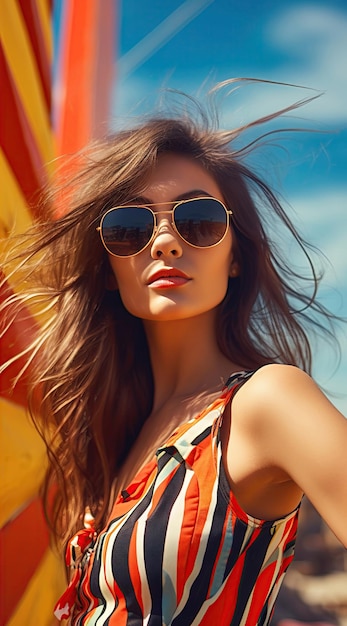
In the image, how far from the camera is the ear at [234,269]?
1539mm

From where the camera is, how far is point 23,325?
5.60 feet

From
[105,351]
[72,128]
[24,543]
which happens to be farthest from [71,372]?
[72,128]

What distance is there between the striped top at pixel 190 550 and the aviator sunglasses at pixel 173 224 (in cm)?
28

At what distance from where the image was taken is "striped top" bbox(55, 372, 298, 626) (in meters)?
1.14

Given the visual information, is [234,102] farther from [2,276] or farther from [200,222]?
[2,276]

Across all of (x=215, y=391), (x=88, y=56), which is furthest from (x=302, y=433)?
(x=88, y=56)

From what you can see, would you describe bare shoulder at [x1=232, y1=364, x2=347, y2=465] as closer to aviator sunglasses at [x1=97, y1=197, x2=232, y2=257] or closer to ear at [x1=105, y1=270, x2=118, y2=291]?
aviator sunglasses at [x1=97, y1=197, x2=232, y2=257]

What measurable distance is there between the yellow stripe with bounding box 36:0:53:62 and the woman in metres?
0.40

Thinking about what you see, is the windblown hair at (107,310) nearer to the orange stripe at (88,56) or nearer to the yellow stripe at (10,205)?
the yellow stripe at (10,205)

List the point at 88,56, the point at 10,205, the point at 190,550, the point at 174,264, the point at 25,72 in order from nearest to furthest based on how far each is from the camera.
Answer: the point at 190,550
the point at 174,264
the point at 10,205
the point at 25,72
the point at 88,56

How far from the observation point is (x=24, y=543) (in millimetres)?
1702

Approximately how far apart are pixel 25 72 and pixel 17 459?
2.75 feet

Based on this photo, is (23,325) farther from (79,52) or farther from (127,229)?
(79,52)

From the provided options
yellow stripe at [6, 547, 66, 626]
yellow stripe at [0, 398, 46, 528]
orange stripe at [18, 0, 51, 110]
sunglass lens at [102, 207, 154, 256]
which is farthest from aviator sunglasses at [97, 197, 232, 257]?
yellow stripe at [6, 547, 66, 626]
